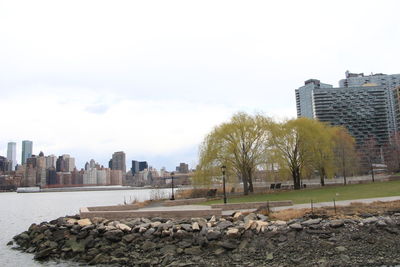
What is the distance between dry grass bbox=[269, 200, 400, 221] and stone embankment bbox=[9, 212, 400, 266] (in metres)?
0.58

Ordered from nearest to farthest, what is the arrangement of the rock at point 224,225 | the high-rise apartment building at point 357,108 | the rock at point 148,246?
the rock at point 148,246 → the rock at point 224,225 → the high-rise apartment building at point 357,108

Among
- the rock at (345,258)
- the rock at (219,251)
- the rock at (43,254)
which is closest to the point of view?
the rock at (345,258)

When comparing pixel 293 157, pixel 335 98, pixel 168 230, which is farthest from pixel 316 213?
pixel 335 98

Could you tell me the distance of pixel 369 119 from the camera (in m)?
159

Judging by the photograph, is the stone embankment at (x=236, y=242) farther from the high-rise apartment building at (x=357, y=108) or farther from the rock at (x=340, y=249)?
the high-rise apartment building at (x=357, y=108)

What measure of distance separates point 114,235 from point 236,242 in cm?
674

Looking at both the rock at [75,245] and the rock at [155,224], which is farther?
the rock at [155,224]

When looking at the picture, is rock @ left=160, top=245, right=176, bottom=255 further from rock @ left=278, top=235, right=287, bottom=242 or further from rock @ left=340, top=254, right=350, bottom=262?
rock @ left=340, top=254, right=350, bottom=262

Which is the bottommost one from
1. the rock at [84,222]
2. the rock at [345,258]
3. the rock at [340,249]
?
the rock at [345,258]

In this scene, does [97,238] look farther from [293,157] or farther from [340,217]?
[293,157]

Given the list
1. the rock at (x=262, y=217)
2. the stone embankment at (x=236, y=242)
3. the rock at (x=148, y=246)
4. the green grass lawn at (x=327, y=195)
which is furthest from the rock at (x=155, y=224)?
the green grass lawn at (x=327, y=195)

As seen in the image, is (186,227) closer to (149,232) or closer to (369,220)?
(149,232)

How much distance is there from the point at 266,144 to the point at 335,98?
12715 cm

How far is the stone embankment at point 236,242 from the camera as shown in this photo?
619 inches
